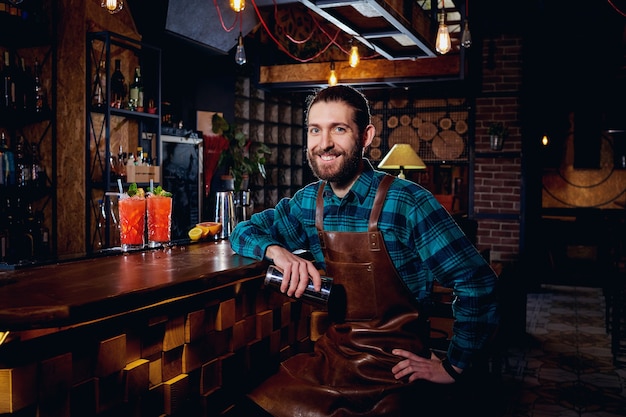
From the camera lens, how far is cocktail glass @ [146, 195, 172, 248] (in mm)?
2254

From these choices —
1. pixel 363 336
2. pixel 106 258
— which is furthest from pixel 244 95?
pixel 363 336

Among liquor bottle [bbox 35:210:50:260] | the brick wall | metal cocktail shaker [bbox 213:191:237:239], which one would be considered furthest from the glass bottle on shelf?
the brick wall

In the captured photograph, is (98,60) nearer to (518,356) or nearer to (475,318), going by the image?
(518,356)

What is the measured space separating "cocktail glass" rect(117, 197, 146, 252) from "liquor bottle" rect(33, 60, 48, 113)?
10.4ft

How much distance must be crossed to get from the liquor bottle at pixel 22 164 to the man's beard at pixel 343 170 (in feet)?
12.3

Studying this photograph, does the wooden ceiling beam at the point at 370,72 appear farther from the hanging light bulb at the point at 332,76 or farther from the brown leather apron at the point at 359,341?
the brown leather apron at the point at 359,341

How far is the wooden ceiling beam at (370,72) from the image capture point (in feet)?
22.0

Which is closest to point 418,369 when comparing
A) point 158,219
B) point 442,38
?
point 158,219

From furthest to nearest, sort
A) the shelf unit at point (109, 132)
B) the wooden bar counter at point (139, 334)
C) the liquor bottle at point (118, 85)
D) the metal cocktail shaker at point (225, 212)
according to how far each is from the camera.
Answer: the liquor bottle at point (118, 85) → the shelf unit at point (109, 132) → the metal cocktail shaker at point (225, 212) → the wooden bar counter at point (139, 334)

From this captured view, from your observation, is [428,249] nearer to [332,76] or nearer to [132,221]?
[132,221]

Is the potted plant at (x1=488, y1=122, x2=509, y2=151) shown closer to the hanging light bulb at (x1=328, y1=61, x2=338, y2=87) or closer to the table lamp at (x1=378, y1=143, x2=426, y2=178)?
the table lamp at (x1=378, y1=143, x2=426, y2=178)

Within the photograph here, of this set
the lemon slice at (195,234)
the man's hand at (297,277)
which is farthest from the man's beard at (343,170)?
the lemon slice at (195,234)

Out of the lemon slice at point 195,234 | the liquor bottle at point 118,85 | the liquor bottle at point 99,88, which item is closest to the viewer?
the lemon slice at point 195,234

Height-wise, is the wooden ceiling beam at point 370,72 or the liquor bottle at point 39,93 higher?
the wooden ceiling beam at point 370,72
